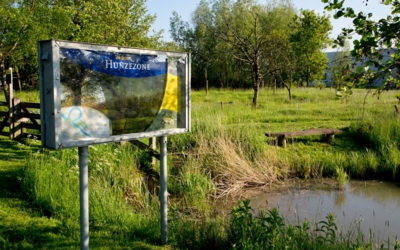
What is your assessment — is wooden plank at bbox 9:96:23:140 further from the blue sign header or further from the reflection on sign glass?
the blue sign header

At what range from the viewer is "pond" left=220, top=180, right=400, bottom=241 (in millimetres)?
8070

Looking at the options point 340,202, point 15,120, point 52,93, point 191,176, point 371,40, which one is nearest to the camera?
point 371,40

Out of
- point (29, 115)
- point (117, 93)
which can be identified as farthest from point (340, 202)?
point (29, 115)

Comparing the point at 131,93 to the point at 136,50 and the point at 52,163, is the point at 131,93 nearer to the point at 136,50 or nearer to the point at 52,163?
the point at 136,50

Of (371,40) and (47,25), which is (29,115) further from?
(371,40)

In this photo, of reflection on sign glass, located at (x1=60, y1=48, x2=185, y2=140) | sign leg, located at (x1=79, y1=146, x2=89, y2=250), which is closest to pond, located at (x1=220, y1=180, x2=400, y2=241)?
reflection on sign glass, located at (x1=60, y1=48, x2=185, y2=140)

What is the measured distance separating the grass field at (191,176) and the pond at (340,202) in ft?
1.26

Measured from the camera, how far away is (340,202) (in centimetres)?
941

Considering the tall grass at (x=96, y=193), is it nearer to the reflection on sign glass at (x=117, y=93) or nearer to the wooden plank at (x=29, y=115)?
the reflection on sign glass at (x=117, y=93)

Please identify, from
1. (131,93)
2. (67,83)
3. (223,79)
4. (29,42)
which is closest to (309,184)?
(131,93)

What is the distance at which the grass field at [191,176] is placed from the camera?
17.8 ft

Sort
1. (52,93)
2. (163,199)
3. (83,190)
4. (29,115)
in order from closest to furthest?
(52,93) → (83,190) → (163,199) → (29,115)

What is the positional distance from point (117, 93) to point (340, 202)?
20.9ft

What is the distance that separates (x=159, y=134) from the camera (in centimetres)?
523
